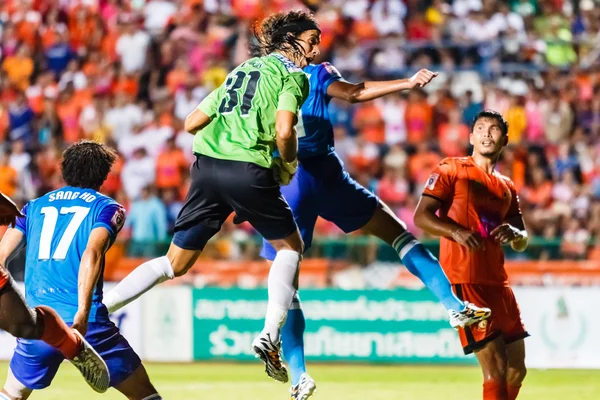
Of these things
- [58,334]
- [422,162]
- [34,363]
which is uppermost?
[422,162]

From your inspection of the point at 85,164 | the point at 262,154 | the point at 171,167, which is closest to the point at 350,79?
the point at 171,167

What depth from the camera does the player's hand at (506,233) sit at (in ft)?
24.3

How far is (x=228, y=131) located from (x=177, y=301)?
712 cm

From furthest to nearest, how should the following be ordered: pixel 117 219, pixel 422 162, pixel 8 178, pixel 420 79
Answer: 1. pixel 8 178
2. pixel 422 162
3. pixel 420 79
4. pixel 117 219

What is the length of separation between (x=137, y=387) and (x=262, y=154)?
1.53 metres

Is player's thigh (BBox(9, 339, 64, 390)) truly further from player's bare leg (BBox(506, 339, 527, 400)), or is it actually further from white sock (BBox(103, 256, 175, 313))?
player's bare leg (BBox(506, 339, 527, 400))

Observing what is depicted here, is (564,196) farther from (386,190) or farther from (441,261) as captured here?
(441,261)

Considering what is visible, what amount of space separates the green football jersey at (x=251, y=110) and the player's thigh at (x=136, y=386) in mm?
1363

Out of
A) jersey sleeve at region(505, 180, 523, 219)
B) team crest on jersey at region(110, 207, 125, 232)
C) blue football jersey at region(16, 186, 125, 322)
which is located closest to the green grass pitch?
jersey sleeve at region(505, 180, 523, 219)

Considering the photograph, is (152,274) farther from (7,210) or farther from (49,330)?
(7,210)

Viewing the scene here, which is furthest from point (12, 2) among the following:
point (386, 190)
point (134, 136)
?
point (386, 190)

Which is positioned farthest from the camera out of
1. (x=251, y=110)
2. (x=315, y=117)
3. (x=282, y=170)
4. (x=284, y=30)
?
(x=315, y=117)

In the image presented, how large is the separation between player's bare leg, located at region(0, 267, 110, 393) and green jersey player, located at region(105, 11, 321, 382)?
1091mm

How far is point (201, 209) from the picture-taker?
7.17 metres
